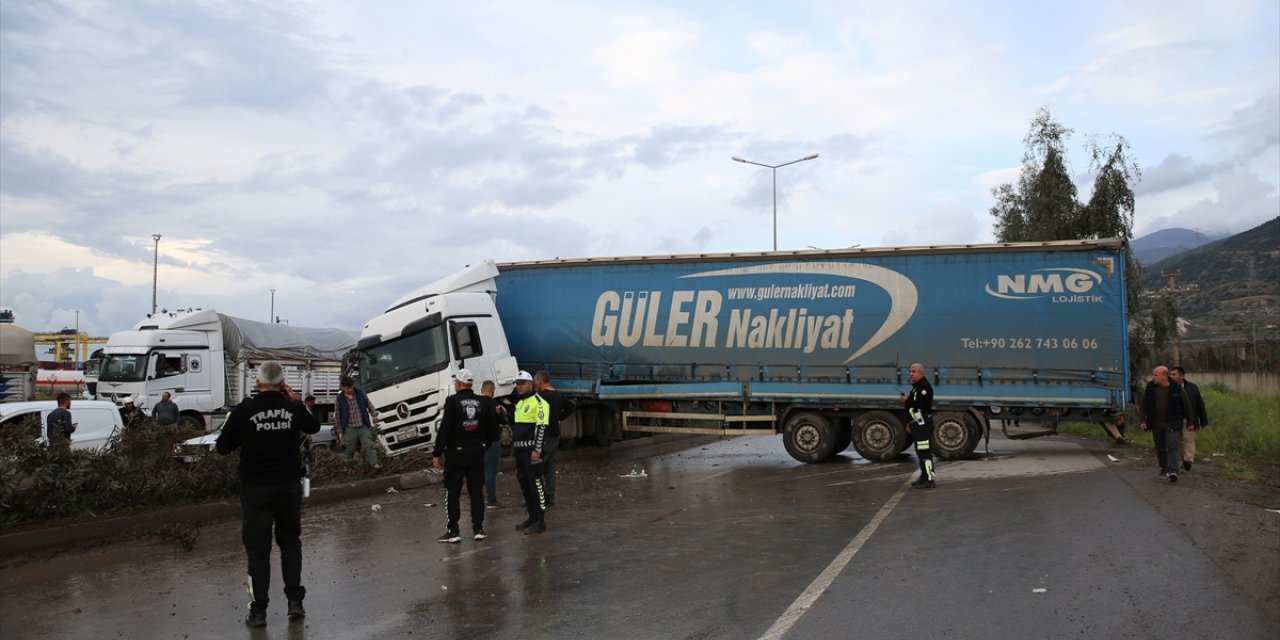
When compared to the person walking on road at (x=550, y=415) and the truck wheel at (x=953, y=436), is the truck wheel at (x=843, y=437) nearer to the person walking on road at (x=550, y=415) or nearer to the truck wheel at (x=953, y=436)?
the truck wheel at (x=953, y=436)

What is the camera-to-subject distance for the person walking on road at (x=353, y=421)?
14.0m

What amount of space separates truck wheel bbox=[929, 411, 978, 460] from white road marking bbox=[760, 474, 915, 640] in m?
5.21

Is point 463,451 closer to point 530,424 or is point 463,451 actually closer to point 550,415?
point 530,424

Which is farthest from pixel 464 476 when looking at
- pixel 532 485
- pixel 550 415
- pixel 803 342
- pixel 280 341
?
pixel 280 341

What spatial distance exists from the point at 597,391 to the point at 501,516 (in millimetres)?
6382

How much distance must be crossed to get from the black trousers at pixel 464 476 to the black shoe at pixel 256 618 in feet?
9.29

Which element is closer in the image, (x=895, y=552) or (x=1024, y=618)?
(x=1024, y=618)

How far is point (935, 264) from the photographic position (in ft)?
49.3

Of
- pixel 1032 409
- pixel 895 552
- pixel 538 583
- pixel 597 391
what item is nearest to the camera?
pixel 538 583

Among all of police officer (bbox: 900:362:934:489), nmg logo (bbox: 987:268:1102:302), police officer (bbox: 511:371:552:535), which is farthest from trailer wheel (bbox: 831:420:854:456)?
police officer (bbox: 511:371:552:535)

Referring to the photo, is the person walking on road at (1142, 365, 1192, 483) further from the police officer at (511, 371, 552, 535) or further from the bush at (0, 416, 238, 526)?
the bush at (0, 416, 238, 526)

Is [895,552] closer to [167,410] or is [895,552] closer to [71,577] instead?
[71,577]

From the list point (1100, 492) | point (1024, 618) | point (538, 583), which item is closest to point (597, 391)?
point (1100, 492)

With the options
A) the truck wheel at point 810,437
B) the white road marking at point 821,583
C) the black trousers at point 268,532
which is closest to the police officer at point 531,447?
the white road marking at point 821,583
